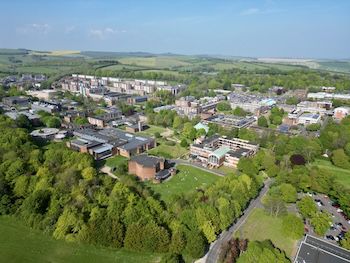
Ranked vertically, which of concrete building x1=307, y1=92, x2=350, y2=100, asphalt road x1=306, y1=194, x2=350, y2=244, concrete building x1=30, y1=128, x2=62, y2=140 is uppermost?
concrete building x1=307, y1=92, x2=350, y2=100

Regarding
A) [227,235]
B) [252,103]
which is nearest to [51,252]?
[227,235]

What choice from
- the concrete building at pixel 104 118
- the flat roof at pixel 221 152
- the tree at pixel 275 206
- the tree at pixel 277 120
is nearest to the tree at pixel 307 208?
the tree at pixel 275 206

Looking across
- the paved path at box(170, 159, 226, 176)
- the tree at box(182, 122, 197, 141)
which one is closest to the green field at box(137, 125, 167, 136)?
the tree at box(182, 122, 197, 141)

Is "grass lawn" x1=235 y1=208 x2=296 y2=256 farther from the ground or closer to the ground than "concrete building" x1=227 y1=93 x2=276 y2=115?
closer to the ground

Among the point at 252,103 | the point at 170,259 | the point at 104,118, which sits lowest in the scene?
the point at 104,118

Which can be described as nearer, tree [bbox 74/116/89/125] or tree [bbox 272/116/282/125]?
tree [bbox 74/116/89/125]

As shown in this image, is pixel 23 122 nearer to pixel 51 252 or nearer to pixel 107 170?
pixel 107 170

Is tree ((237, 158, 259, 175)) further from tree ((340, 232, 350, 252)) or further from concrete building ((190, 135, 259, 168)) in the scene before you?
tree ((340, 232, 350, 252))

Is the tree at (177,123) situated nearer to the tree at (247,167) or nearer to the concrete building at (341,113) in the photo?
the tree at (247,167)
